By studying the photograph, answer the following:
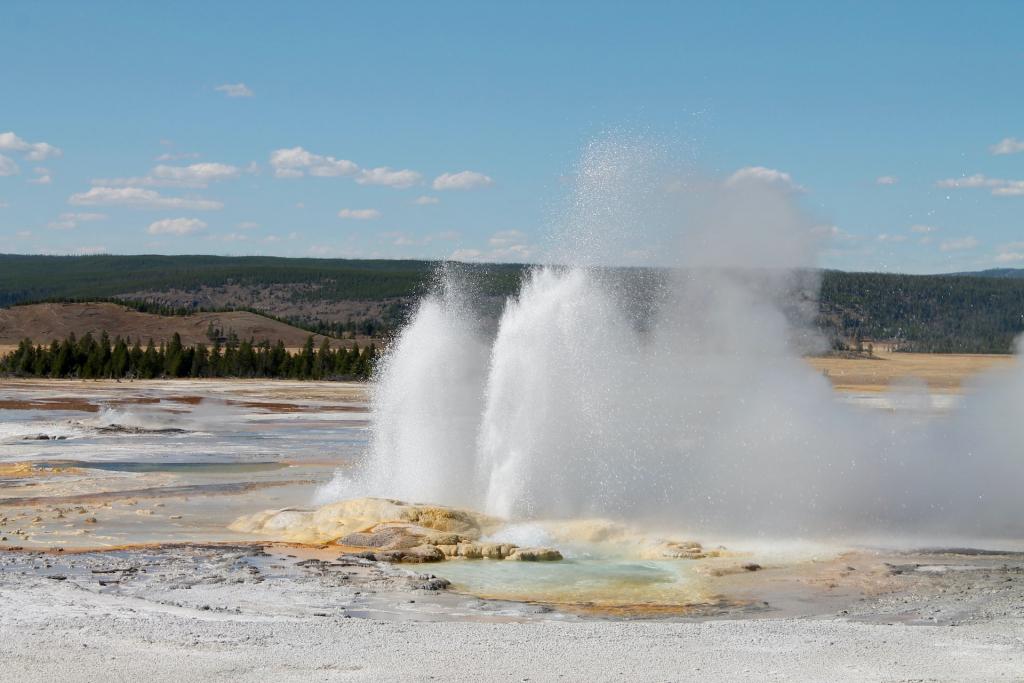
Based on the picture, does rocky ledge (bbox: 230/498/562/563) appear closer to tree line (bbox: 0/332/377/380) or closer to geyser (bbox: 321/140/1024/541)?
geyser (bbox: 321/140/1024/541)

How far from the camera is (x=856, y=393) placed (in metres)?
60.9

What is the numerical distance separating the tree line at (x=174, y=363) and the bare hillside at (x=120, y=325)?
33561 millimetres

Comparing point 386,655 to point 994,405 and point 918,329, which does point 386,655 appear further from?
point 918,329

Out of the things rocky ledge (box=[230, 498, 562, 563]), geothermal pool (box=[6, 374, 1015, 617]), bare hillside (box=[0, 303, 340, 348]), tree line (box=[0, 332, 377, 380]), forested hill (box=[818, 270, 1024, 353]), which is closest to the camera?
geothermal pool (box=[6, 374, 1015, 617])

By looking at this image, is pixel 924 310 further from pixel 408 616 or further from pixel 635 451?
pixel 408 616

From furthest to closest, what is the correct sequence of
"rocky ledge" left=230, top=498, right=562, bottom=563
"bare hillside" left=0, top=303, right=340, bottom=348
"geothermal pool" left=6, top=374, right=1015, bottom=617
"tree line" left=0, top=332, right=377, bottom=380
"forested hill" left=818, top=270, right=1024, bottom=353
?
"bare hillside" left=0, top=303, right=340, bottom=348 < "forested hill" left=818, top=270, right=1024, bottom=353 < "tree line" left=0, top=332, right=377, bottom=380 < "rocky ledge" left=230, top=498, right=562, bottom=563 < "geothermal pool" left=6, top=374, right=1015, bottom=617

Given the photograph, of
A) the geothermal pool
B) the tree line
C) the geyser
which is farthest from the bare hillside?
the geyser

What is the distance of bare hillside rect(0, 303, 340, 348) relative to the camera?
120 metres

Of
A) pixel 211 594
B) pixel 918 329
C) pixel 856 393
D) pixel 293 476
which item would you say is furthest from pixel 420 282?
pixel 211 594

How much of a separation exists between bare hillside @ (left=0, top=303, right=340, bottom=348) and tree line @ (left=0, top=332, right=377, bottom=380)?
33.6 meters

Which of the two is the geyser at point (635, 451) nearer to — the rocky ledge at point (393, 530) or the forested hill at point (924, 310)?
the rocky ledge at point (393, 530)

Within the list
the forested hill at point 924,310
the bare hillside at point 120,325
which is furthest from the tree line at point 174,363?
the forested hill at point 924,310

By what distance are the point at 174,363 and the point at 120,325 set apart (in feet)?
148

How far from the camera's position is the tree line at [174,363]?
80500mm
